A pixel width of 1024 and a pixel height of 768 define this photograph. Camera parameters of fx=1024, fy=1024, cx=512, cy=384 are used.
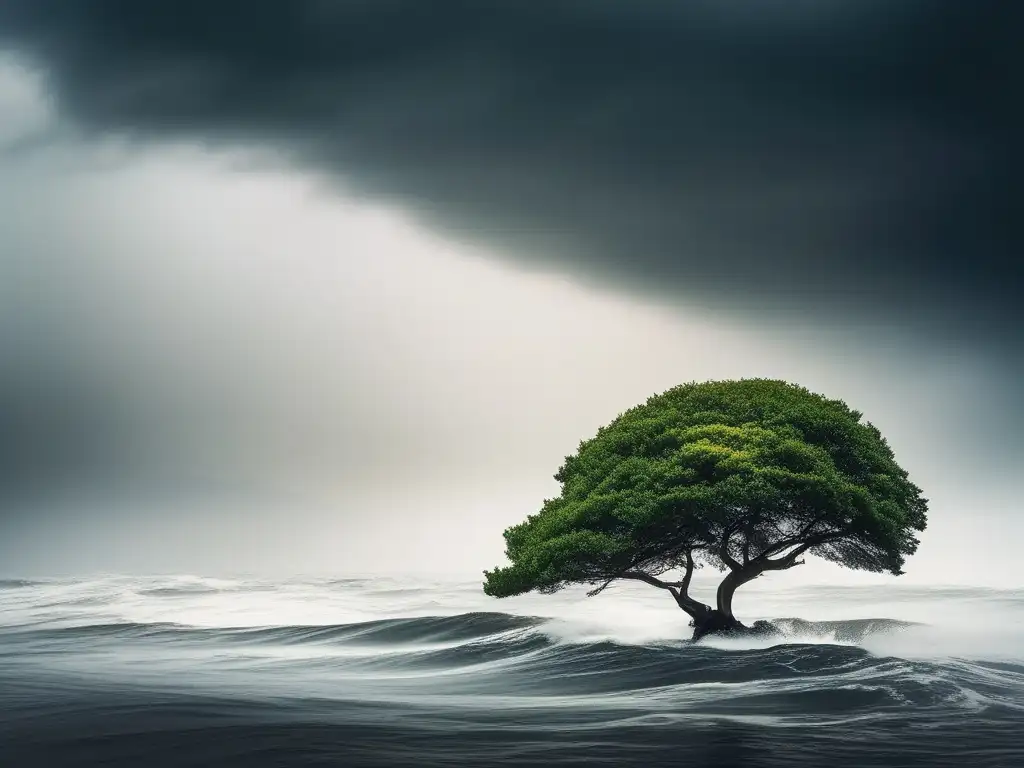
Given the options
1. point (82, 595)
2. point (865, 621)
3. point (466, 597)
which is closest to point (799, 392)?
point (865, 621)

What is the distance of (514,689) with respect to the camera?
1093 inches

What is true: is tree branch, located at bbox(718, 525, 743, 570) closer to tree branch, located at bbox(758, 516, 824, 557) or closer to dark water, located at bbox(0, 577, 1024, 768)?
tree branch, located at bbox(758, 516, 824, 557)

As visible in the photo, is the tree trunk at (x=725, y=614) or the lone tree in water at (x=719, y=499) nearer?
the lone tree in water at (x=719, y=499)

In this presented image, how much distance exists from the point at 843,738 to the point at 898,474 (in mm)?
19239

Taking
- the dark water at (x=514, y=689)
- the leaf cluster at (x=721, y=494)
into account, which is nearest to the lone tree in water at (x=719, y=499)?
the leaf cluster at (x=721, y=494)

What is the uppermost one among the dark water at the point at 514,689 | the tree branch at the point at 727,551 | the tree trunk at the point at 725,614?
the tree branch at the point at 727,551

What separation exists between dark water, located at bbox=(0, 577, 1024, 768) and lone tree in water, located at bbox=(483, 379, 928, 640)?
2.83 meters

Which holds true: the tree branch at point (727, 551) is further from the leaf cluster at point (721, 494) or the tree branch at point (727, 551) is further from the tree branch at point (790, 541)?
the tree branch at point (790, 541)

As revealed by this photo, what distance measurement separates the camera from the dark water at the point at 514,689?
16734 mm

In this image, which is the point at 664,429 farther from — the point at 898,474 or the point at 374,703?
the point at 374,703

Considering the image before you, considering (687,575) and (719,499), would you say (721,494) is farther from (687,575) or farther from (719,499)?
(687,575)

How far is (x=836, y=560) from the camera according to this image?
3516 cm

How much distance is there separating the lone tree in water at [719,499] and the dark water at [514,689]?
283 cm

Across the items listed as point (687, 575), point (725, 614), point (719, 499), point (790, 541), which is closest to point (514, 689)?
point (719, 499)
